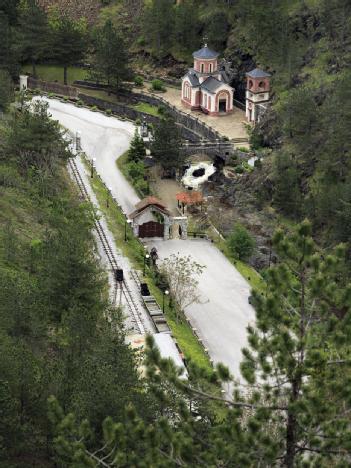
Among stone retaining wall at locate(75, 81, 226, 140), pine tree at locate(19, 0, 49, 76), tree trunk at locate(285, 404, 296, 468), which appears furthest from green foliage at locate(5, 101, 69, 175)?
tree trunk at locate(285, 404, 296, 468)

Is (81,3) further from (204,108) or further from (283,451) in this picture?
(283,451)

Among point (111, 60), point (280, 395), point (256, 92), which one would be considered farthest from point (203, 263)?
point (111, 60)

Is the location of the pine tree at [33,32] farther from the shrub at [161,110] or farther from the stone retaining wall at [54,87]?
the shrub at [161,110]

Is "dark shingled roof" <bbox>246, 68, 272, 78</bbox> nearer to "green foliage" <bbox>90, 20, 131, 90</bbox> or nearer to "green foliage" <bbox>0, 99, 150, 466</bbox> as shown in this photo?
"green foliage" <bbox>90, 20, 131, 90</bbox>

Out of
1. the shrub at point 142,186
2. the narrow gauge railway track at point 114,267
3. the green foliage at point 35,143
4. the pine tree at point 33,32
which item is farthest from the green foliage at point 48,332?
the pine tree at point 33,32

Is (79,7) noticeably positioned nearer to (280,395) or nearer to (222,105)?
(222,105)

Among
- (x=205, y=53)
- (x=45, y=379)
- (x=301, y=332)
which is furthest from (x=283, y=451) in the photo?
(x=205, y=53)
